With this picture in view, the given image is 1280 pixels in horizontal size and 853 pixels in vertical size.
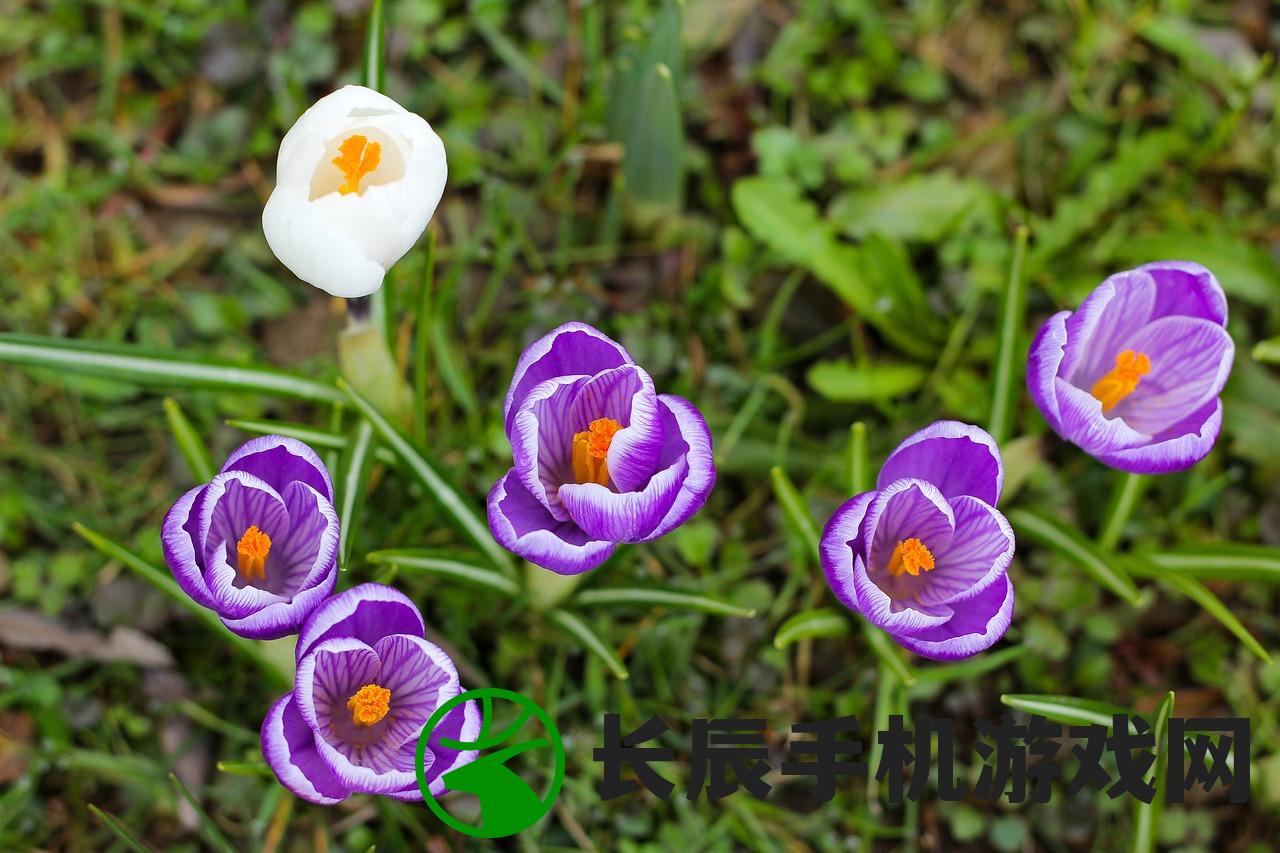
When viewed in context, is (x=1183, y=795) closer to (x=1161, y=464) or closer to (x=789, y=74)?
(x=1161, y=464)

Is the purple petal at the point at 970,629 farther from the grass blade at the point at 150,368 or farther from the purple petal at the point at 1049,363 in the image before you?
the grass blade at the point at 150,368

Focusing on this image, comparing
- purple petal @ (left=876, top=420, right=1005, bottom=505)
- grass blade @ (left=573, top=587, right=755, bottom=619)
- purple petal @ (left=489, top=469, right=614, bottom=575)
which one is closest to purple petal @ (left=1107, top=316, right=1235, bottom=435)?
purple petal @ (left=876, top=420, right=1005, bottom=505)

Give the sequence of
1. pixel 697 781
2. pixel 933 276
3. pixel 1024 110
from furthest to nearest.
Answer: pixel 1024 110 → pixel 933 276 → pixel 697 781

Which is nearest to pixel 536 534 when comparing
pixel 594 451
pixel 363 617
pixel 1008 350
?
pixel 594 451

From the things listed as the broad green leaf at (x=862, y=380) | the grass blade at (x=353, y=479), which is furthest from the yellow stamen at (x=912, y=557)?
the grass blade at (x=353, y=479)

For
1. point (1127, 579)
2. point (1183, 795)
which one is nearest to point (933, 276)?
point (1127, 579)

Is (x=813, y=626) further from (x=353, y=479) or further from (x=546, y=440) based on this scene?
(x=353, y=479)

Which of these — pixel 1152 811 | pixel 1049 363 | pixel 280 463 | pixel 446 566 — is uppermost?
pixel 1049 363
